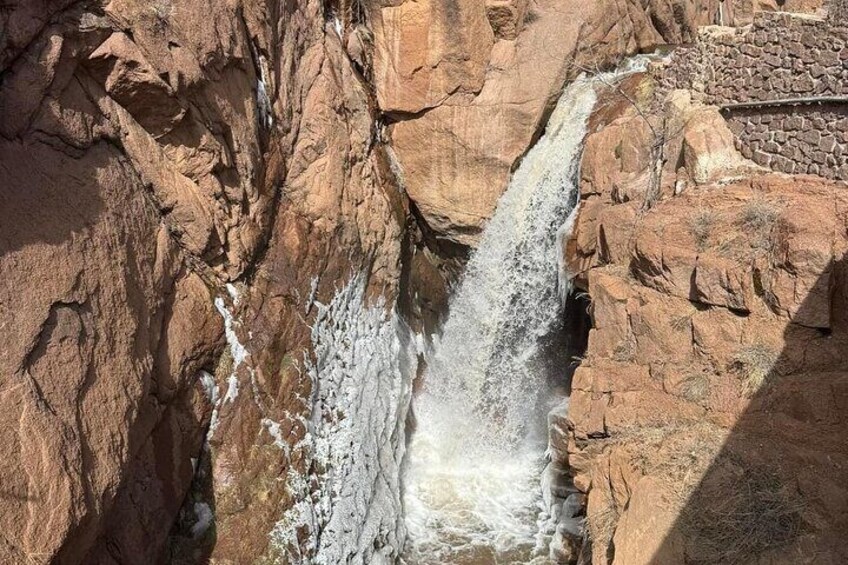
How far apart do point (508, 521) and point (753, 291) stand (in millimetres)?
4586

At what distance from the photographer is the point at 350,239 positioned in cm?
919

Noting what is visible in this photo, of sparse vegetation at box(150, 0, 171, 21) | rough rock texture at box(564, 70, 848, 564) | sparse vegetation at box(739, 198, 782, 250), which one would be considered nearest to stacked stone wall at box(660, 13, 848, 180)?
rough rock texture at box(564, 70, 848, 564)

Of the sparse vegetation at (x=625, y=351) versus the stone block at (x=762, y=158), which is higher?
the stone block at (x=762, y=158)

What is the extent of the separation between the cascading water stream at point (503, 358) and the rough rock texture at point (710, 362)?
4.00 feet

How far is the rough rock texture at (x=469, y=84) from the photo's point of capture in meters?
10.4

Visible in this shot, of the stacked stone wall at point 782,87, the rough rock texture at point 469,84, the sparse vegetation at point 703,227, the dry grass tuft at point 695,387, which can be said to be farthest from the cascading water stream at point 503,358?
the dry grass tuft at point 695,387

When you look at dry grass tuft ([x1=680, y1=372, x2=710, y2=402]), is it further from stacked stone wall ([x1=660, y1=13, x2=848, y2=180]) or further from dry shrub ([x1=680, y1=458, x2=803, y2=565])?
stacked stone wall ([x1=660, y1=13, x2=848, y2=180])

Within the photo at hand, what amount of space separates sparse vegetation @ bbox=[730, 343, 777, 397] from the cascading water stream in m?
3.44

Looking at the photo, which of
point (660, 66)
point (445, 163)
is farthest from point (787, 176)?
point (445, 163)

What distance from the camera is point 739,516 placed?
18.2 feet

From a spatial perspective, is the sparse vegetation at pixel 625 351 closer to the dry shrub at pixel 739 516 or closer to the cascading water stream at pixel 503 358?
the dry shrub at pixel 739 516

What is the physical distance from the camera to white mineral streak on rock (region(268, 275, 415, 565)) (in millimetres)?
7449

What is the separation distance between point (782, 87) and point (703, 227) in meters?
2.30

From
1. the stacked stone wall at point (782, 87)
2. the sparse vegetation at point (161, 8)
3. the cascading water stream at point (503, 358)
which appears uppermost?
the sparse vegetation at point (161, 8)
